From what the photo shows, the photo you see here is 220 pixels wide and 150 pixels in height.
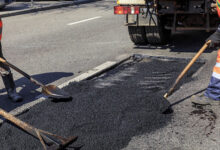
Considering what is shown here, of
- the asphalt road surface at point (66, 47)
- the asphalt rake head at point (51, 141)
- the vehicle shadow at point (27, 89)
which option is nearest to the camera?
the asphalt rake head at point (51, 141)

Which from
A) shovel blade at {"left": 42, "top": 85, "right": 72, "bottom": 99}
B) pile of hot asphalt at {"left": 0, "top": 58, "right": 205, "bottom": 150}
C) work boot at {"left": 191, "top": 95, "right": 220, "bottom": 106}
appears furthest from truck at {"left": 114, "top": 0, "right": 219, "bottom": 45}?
shovel blade at {"left": 42, "top": 85, "right": 72, "bottom": 99}

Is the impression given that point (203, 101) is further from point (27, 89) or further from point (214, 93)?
point (27, 89)

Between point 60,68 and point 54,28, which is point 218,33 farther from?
point 54,28

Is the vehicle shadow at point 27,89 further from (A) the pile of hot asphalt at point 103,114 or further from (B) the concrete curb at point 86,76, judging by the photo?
(A) the pile of hot asphalt at point 103,114

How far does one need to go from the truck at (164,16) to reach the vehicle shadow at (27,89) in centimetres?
191

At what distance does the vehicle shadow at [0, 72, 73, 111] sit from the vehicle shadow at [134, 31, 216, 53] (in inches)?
88.5

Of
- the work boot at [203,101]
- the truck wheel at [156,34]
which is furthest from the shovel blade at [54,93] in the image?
the truck wheel at [156,34]

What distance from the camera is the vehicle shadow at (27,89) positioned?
4.42 metres

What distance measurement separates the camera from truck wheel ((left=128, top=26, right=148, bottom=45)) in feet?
22.2

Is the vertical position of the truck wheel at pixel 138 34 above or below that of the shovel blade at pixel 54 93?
above

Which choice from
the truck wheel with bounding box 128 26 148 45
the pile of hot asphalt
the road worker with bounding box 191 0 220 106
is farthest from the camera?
the truck wheel with bounding box 128 26 148 45

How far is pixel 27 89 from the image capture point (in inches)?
196

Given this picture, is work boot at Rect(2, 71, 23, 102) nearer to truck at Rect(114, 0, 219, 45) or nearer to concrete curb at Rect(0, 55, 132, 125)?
concrete curb at Rect(0, 55, 132, 125)

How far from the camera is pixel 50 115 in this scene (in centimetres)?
378
